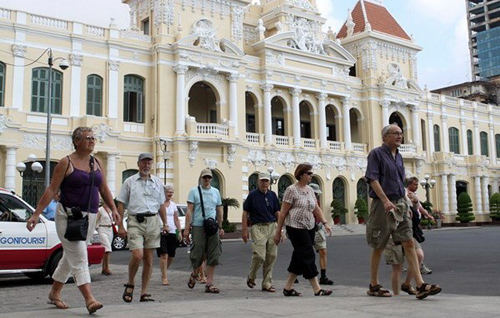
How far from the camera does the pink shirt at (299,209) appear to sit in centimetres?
866

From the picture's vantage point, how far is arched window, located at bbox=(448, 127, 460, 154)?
167 feet

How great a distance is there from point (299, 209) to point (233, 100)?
1025 inches


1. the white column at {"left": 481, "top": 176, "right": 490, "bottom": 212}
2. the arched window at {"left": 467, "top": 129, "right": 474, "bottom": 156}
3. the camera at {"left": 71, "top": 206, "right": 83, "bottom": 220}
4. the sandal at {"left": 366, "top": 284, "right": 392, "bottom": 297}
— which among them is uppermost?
the arched window at {"left": 467, "top": 129, "right": 474, "bottom": 156}

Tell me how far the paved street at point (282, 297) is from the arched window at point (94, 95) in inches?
612

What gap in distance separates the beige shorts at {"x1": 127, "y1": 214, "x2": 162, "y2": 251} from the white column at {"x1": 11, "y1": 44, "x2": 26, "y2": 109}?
2245cm

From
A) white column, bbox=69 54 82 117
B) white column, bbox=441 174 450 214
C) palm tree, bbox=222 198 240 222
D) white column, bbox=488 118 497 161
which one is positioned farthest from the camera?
white column, bbox=488 118 497 161

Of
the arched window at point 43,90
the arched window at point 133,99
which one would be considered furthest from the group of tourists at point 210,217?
the arched window at point 133,99

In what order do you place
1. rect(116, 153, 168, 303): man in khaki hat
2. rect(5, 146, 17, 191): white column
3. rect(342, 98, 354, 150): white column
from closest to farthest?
rect(116, 153, 168, 303): man in khaki hat < rect(5, 146, 17, 191): white column < rect(342, 98, 354, 150): white column

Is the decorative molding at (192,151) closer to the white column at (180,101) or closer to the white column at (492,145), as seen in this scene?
the white column at (180,101)

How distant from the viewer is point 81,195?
22.6ft

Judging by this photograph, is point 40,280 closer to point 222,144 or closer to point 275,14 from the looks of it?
point 222,144

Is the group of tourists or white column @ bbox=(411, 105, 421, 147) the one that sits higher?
white column @ bbox=(411, 105, 421, 147)

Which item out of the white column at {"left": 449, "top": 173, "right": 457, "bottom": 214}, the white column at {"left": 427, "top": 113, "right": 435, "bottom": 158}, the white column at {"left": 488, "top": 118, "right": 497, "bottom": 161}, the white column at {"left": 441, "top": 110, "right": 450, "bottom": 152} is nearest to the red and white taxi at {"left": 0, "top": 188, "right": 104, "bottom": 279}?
the white column at {"left": 427, "top": 113, "right": 435, "bottom": 158}

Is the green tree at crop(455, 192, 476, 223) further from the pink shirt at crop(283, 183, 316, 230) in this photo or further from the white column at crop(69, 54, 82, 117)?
the pink shirt at crop(283, 183, 316, 230)
